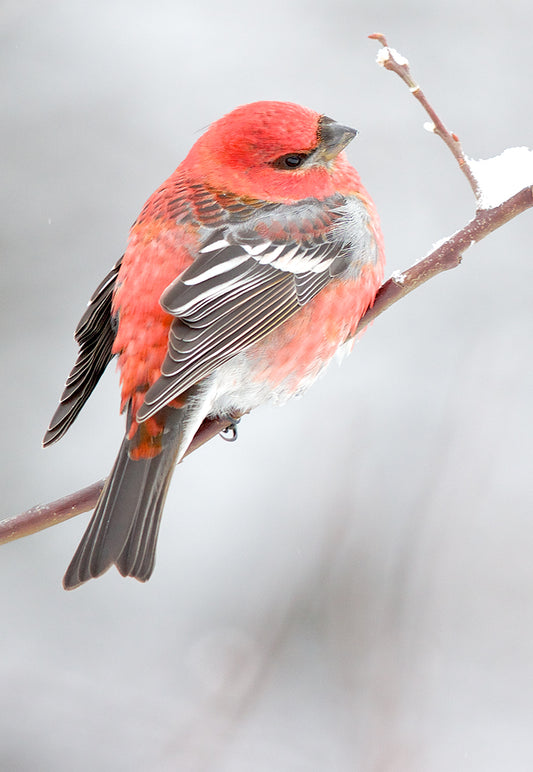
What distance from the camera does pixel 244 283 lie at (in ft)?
11.2

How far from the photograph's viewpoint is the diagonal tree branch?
2.52 m

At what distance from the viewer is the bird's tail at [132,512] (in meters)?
2.97

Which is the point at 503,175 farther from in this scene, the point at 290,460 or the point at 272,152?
the point at 290,460

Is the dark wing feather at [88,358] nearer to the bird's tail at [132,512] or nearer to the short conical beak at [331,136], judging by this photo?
the bird's tail at [132,512]

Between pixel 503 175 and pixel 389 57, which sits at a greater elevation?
pixel 389 57

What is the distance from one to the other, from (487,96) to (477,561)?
3.48 metres

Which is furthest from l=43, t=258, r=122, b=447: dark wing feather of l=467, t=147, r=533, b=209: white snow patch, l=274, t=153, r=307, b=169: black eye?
l=467, t=147, r=533, b=209: white snow patch

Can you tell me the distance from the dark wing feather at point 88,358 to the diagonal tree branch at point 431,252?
0.52 metres

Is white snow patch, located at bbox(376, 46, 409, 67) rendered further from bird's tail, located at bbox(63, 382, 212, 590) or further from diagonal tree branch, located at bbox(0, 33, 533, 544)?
bird's tail, located at bbox(63, 382, 212, 590)

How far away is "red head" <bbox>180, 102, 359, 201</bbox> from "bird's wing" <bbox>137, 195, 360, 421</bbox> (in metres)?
0.09

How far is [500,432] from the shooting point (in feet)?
11.8

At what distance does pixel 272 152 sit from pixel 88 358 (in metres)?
1.04

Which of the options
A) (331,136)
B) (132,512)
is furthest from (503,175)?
(132,512)

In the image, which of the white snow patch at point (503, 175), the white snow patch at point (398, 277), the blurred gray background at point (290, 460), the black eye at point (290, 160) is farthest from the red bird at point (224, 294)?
the white snow patch at point (503, 175)
